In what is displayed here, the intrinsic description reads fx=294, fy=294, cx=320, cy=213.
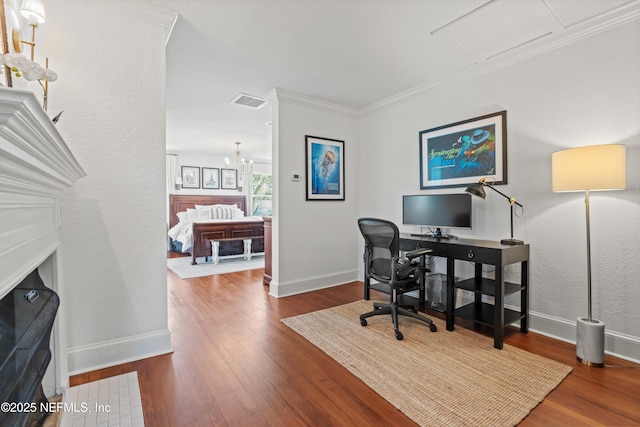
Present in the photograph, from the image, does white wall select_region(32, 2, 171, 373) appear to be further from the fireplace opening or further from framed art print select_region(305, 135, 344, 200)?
framed art print select_region(305, 135, 344, 200)

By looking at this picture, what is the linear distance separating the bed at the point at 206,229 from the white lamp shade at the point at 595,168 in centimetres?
534

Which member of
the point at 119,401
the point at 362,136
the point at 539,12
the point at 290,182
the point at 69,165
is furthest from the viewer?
the point at 362,136

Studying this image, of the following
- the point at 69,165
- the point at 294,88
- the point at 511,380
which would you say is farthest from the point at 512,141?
the point at 69,165

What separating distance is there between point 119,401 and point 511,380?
240 cm

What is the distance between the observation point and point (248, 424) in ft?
5.03

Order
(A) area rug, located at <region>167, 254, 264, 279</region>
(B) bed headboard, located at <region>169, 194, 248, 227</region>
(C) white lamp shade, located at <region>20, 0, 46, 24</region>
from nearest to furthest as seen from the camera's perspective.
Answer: (C) white lamp shade, located at <region>20, 0, 46, 24</region>
(A) area rug, located at <region>167, 254, 264, 279</region>
(B) bed headboard, located at <region>169, 194, 248, 227</region>

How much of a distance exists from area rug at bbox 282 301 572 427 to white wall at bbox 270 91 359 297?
1111 millimetres

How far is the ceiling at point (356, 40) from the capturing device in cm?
209

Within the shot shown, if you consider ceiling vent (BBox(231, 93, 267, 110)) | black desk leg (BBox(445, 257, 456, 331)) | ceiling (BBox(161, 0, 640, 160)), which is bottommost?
black desk leg (BBox(445, 257, 456, 331))

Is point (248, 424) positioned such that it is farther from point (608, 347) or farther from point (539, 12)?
point (539, 12)

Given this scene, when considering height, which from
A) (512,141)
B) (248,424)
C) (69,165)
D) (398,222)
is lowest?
(248,424)

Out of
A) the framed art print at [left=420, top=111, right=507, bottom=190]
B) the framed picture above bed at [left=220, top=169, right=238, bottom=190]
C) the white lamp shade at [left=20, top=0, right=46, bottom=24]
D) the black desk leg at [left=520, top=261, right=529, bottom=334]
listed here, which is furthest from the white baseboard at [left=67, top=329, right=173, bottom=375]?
the framed picture above bed at [left=220, top=169, right=238, bottom=190]

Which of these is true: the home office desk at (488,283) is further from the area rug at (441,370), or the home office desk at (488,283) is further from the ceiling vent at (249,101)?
the ceiling vent at (249,101)

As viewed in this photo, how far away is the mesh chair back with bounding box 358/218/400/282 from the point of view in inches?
99.7
